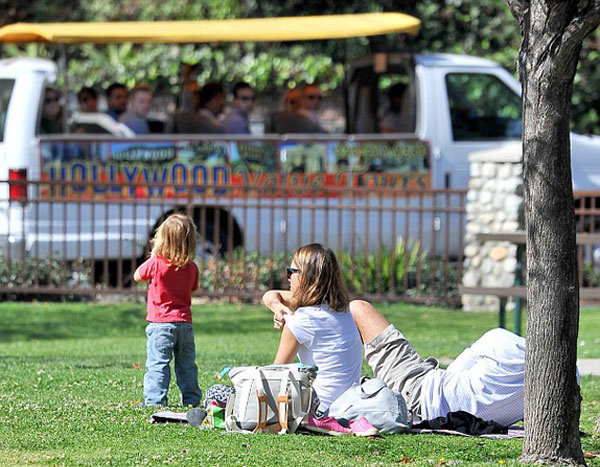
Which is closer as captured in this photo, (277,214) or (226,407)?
(226,407)

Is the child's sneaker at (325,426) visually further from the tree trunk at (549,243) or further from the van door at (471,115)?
the van door at (471,115)

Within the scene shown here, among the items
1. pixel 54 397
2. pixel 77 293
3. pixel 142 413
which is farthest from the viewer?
pixel 77 293

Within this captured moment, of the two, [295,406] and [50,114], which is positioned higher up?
[50,114]

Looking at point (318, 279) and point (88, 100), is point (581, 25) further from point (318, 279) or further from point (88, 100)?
point (88, 100)

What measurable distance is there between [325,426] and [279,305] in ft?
2.55

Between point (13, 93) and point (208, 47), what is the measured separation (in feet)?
29.0

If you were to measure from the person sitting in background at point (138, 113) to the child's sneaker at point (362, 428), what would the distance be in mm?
8535

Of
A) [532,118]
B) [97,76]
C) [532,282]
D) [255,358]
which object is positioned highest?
[97,76]

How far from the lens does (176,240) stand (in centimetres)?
680

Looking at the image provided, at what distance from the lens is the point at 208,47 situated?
2150 cm

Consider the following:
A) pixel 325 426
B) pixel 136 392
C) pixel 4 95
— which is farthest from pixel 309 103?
pixel 325 426

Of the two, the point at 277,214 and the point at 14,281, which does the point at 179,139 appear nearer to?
the point at 277,214

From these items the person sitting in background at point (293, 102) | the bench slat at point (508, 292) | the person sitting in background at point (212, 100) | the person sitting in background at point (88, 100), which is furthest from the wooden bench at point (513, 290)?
the person sitting in background at point (88, 100)

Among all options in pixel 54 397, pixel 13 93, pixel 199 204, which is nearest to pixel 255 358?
pixel 54 397
